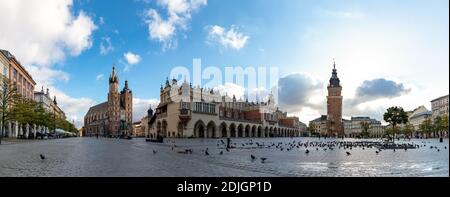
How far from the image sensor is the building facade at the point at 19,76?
75188 millimetres

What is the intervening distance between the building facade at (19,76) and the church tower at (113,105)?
6834 centimetres

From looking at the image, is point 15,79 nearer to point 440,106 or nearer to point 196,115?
point 196,115

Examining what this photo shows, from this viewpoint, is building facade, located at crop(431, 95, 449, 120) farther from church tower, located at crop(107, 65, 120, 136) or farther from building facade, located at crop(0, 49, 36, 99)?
building facade, located at crop(0, 49, 36, 99)

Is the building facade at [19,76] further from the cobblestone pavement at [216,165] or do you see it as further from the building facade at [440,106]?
the building facade at [440,106]

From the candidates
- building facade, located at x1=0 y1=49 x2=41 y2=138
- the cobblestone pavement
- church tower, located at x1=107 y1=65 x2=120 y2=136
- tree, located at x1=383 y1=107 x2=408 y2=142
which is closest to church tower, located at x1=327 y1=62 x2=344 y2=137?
church tower, located at x1=107 y1=65 x2=120 y2=136

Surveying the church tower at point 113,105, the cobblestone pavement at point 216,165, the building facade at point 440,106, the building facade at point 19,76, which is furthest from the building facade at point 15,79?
the building facade at point 440,106

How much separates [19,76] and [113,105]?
89157 millimetres

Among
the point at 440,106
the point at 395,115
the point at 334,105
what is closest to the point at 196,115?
the point at 395,115
